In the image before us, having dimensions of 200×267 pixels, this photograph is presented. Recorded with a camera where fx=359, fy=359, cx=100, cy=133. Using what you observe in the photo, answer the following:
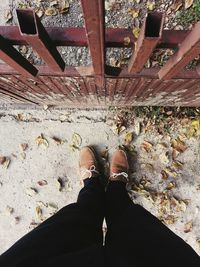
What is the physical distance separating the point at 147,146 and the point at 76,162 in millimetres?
568

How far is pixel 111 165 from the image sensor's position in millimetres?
2768

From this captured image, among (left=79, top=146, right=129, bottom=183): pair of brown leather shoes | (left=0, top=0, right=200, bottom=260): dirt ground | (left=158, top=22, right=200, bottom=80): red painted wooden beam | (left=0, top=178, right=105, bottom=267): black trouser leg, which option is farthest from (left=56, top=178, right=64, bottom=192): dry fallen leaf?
(left=158, top=22, right=200, bottom=80): red painted wooden beam

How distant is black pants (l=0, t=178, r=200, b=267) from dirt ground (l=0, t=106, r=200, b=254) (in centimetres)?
64

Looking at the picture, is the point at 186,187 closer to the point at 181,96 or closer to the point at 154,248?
the point at 181,96

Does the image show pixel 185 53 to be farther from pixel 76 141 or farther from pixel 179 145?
pixel 76 141

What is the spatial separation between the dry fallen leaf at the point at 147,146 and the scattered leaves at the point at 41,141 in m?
0.75

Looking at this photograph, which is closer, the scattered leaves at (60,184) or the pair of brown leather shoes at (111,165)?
the pair of brown leather shoes at (111,165)

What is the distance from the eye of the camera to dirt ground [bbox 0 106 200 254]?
8.98 ft

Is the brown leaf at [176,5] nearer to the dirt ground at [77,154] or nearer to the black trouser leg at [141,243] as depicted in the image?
the dirt ground at [77,154]

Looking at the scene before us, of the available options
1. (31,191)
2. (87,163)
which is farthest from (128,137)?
(31,191)

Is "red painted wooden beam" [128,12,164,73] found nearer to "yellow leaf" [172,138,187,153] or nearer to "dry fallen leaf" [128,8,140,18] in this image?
"dry fallen leaf" [128,8,140,18]

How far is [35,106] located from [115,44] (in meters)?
1.60

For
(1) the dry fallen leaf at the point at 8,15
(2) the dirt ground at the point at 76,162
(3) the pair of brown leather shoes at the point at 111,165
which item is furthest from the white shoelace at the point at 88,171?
(1) the dry fallen leaf at the point at 8,15

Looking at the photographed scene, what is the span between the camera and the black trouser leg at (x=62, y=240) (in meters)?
1.54
